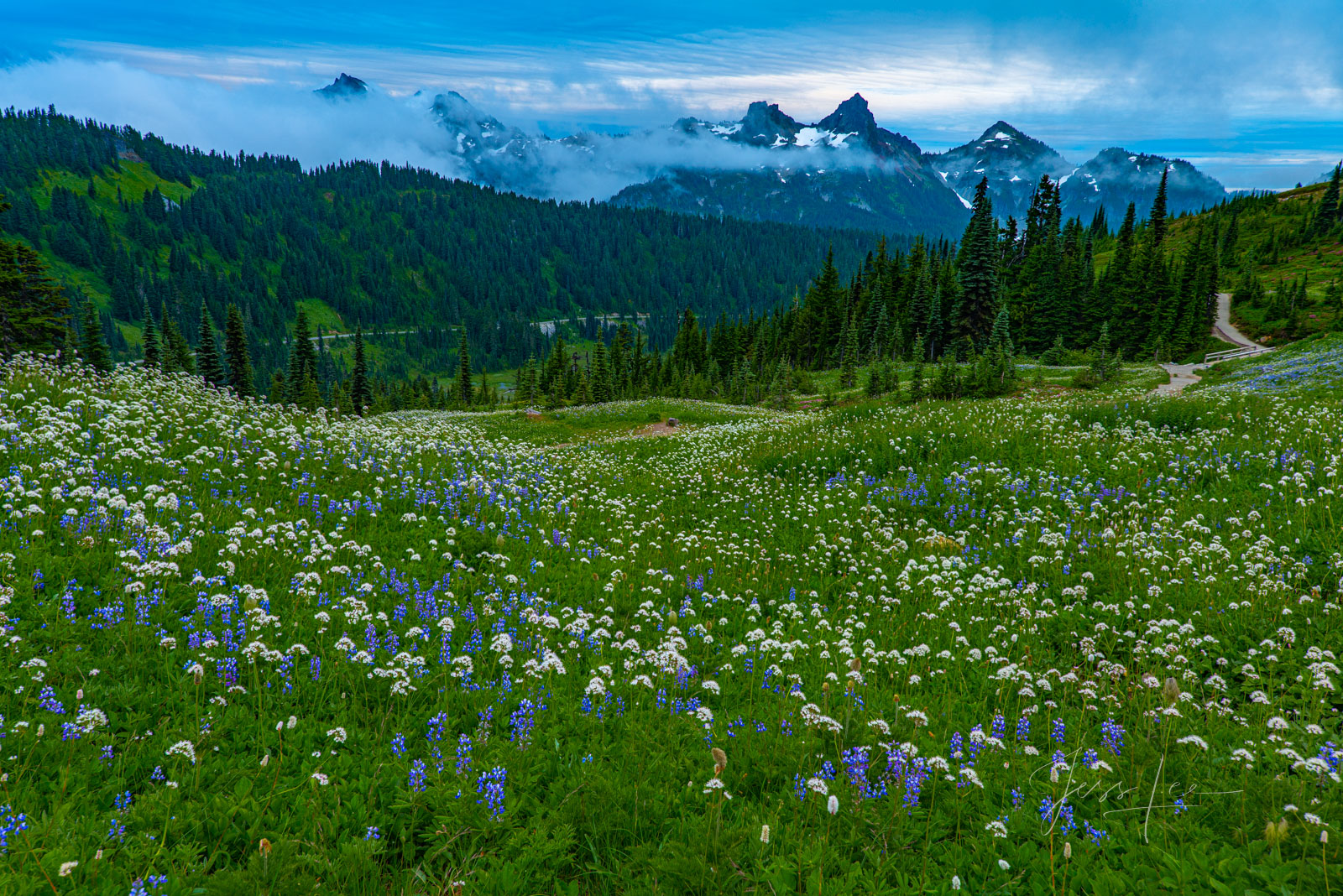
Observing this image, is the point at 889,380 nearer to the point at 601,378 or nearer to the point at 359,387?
the point at 601,378

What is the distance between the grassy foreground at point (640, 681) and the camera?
3.31 metres

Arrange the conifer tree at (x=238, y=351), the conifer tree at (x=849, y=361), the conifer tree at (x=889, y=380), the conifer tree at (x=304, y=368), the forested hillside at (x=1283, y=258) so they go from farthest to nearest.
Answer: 1. the conifer tree at (x=304, y=368)
2. the forested hillside at (x=1283, y=258)
3. the conifer tree at (x=238, y=351)
4. the conifer tree at (x=849, y=361)
5. the conifer tree at (x=889, y=380)

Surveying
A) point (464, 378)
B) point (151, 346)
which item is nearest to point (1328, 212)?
point (464, 378)

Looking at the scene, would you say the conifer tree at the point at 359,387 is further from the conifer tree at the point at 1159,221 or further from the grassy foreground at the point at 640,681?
the conifer tree at the point at 1159,221

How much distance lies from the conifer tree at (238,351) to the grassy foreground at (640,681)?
227ft

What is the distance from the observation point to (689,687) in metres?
5.41

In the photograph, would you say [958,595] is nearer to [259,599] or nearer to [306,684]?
[306,684]

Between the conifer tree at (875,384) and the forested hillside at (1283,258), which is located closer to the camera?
the conifer tree at (875,384)

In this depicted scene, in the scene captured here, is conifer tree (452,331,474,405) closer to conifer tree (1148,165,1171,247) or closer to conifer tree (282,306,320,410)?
conifer tree (282,306,320,410)

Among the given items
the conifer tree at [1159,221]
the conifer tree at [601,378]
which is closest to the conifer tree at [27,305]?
the conifer tree at [601,378]

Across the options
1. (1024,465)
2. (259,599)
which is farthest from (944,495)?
(259,599)

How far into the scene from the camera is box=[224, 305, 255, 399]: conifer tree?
217 feet

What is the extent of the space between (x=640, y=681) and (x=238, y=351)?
83.6 metres

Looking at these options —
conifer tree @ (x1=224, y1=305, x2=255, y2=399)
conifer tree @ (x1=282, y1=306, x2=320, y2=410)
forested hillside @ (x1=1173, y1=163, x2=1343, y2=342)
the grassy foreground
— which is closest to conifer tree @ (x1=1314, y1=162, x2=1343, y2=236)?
forested hillside @ (x1=1173, y1=163, x2=1343, y2=342)
